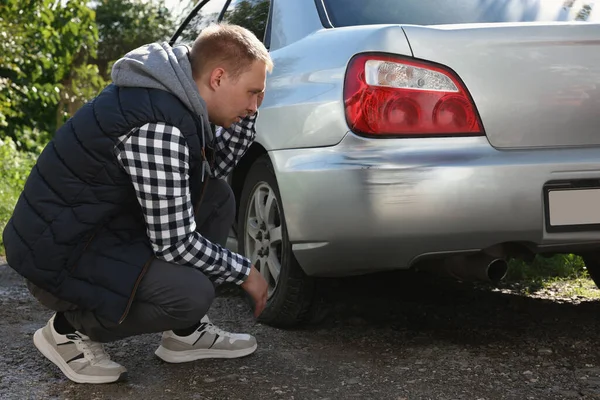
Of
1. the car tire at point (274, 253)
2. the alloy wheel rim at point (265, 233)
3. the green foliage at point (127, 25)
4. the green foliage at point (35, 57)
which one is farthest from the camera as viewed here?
the green foliage at point (127, 25)

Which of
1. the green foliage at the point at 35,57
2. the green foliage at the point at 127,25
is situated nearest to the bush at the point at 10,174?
the green foliage at the point at 35,57

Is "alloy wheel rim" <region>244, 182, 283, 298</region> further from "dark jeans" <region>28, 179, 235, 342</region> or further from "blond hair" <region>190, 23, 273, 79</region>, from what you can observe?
"blond hair" <region>190, 23, 273, 79</region>

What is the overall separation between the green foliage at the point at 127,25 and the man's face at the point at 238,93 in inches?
608

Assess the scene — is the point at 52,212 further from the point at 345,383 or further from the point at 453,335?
the point at 453,335

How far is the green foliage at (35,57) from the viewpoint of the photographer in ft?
31.2

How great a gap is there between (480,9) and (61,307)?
5.95 ft

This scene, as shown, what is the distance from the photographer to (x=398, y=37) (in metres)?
2.85

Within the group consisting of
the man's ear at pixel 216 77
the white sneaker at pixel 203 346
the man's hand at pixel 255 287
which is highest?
the man's ear at pixel 216 77

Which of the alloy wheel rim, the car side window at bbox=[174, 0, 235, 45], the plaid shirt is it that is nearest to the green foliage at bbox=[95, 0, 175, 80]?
the car side window at bbox=[174, 0, 235, 45]

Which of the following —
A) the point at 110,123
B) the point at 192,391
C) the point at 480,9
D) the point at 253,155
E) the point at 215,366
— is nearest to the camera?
the point at 110,123

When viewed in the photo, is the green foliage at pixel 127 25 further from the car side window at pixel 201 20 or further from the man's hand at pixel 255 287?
the man's hand at pixel 255 287

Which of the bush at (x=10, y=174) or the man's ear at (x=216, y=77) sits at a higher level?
the man's ear at (x=216, y=77)

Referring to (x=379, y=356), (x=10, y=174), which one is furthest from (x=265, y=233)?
(x=10, y=174)

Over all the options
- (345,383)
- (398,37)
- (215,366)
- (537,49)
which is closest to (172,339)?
(215,366)
